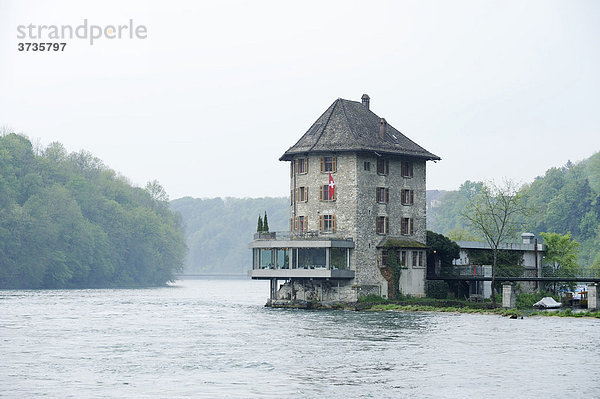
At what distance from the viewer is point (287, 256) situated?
83.5m

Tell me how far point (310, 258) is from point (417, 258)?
1003 cm

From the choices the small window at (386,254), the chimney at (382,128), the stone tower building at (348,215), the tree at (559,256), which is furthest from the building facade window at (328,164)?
the tree at (559,256)

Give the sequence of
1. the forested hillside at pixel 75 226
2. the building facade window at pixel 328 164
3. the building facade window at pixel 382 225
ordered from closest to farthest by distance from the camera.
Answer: the building facade window at pixel 328 164 < the building facade window at pixel 382 225 < the forested hillside at pixel 75 226

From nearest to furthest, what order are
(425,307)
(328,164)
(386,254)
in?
(425,307)
(386,254)
(328,164)

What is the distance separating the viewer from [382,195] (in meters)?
84.4

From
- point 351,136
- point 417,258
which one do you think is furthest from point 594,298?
point 351,136

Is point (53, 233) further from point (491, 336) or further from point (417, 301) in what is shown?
point (491, 336)

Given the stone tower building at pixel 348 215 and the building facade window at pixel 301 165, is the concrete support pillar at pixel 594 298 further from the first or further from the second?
the building facade window at pixel 301 165

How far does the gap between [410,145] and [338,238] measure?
1188 cm

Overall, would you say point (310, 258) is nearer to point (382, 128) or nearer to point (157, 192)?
point (382, 128)

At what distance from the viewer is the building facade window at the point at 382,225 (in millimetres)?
83750

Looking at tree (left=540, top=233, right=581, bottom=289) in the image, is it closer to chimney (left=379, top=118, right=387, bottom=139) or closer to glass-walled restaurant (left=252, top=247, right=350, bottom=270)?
chimney (left=379, top=118, right=387, bottom=139)

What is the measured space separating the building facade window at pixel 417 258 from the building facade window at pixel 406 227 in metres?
1.97

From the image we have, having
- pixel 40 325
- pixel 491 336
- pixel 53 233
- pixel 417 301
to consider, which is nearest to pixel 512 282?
pixel 417 301
